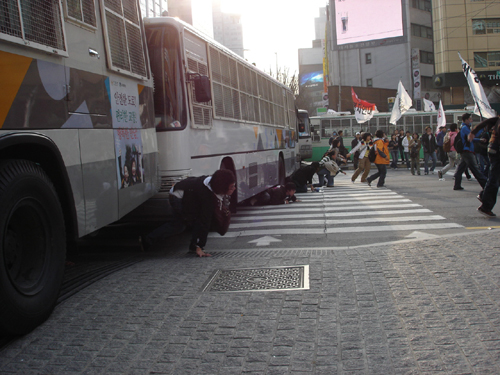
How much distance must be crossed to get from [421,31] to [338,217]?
5575 cm

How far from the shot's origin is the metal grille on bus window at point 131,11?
21.6ft

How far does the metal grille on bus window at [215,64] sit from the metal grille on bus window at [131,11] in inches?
114

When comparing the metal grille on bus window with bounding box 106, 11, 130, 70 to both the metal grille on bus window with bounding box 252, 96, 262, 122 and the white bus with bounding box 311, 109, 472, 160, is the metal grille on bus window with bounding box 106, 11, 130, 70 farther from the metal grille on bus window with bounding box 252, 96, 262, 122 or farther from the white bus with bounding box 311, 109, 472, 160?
the white bus with bounding box 311, 109, 472, 160

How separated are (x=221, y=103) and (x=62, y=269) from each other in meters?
5.96

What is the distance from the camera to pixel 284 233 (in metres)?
9.59

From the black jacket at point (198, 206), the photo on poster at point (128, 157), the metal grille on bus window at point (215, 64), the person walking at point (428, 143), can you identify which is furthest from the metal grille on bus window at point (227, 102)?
the person walking at point (428, 143)

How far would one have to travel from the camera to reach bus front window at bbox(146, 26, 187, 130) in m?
8.09

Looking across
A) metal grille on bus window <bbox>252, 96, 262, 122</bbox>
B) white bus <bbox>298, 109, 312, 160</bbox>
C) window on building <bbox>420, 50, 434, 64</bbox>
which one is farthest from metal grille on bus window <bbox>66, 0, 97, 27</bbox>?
window on building <bbox>420, 50, 434, 64</bbox>

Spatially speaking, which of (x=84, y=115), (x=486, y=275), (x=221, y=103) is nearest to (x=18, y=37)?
(x=84, y=115)

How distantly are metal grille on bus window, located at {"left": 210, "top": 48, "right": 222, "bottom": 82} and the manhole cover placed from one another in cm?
472

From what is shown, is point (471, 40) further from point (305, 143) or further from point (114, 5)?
point (114, 5)

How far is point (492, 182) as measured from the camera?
9641 millimetres

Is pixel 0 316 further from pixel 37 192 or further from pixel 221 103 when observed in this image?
pixel 221 103

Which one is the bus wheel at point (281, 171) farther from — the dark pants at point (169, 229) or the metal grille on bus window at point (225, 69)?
the dark pants at point (169, 229)
